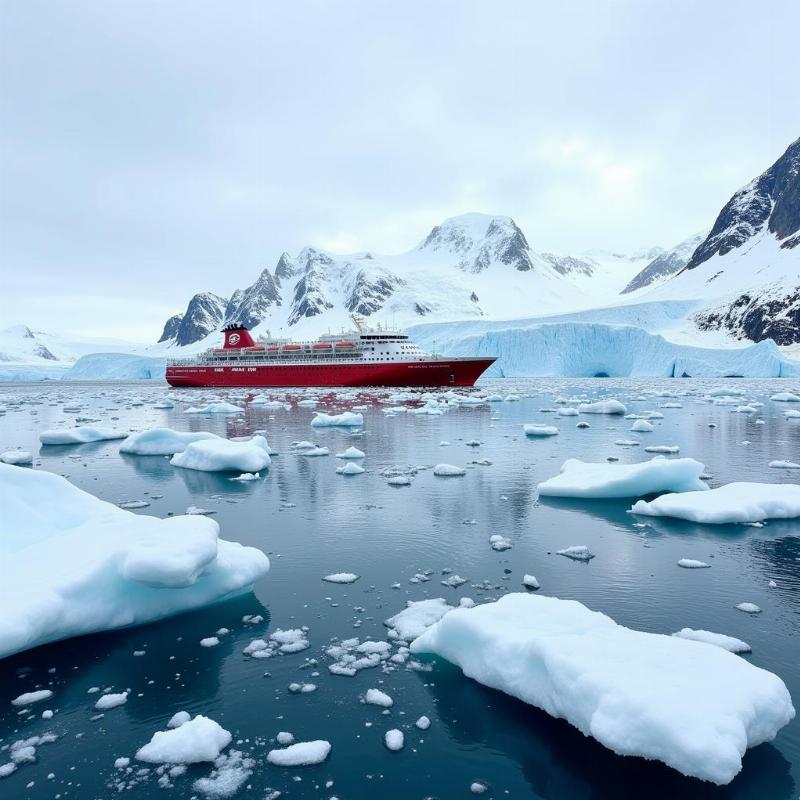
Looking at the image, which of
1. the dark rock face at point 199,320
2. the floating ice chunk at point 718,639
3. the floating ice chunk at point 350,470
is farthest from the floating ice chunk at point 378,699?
the dark rock face at point 199,320

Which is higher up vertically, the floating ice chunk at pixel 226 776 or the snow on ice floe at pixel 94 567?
the snow on ice floe at pixel 94 567

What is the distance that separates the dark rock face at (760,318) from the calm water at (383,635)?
81473mm

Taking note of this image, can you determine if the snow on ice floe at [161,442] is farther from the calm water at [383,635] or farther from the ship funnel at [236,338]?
the ship funnel at [236,338]

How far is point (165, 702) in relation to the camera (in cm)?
363

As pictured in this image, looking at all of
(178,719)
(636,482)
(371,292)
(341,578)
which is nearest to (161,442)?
(341,578)

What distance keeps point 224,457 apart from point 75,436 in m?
7.38

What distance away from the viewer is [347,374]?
150ft

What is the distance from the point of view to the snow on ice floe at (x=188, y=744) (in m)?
3.09

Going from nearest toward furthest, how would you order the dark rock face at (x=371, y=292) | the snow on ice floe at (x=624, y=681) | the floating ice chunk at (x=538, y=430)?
the snow on ice floe at (x=624, y=681)
the floating ice chunk at (x=538, y=430)
the dark rock face at (x=371, y=292)

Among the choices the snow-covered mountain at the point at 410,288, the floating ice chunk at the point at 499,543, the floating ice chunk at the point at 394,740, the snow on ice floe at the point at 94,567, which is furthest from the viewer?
the snow-covered mountain at the point at 410,288

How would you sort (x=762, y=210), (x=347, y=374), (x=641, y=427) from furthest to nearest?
(x=762, y=210), (x=347, y=374), (x=641, y=427)

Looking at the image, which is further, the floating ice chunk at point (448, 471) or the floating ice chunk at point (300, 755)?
the floating ice chunk at point (448, 471)

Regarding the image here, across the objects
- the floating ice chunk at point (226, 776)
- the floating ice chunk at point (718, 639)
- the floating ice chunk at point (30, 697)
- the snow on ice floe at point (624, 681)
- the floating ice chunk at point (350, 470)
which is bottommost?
the floating ice chunk at point (226, 776)

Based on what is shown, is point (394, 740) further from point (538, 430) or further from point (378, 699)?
point (538, 430)
